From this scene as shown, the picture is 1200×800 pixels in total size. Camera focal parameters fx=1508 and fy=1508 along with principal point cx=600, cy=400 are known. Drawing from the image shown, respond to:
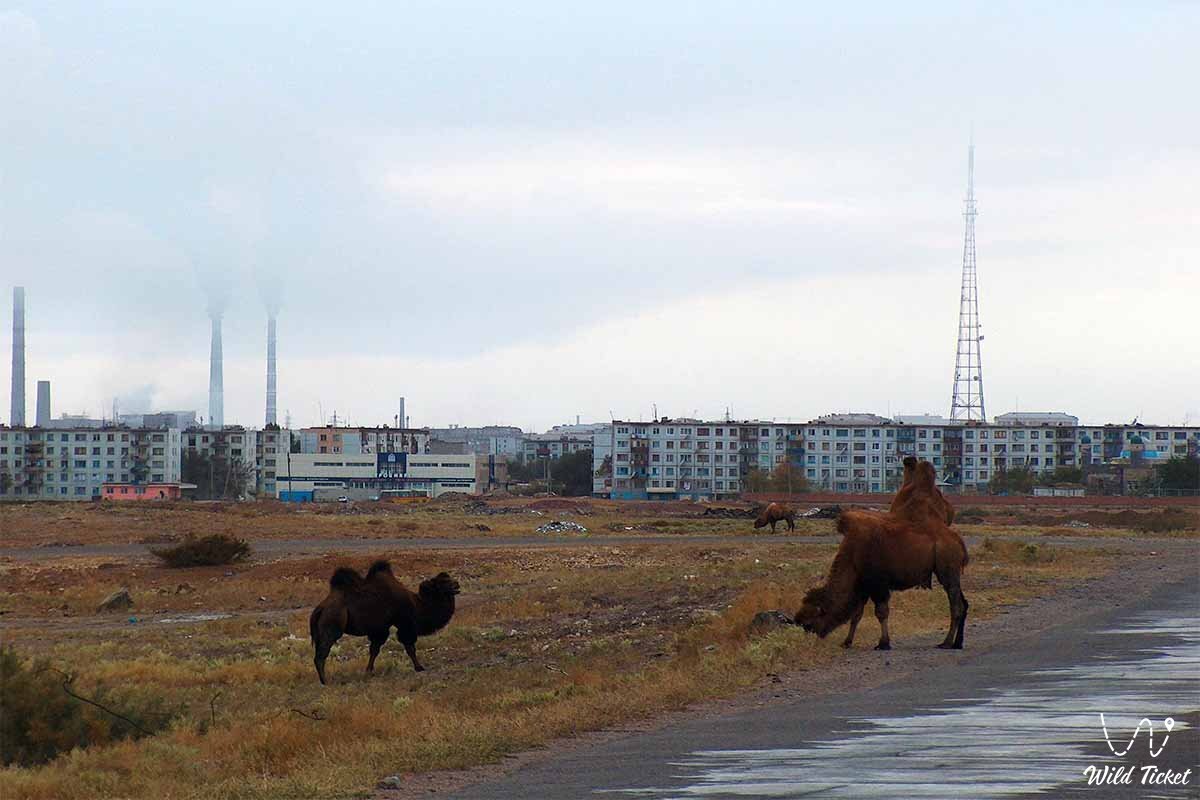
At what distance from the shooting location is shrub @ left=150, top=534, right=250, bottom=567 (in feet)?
164

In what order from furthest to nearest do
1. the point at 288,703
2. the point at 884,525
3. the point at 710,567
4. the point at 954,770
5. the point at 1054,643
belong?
1. the point at 710,567
2. the point at 1054,643
3. the point at 884,525
4. the point at 288,703
5. the point at 954,770

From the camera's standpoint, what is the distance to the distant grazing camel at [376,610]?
21344mm

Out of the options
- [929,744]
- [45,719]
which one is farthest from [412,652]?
[929,744]

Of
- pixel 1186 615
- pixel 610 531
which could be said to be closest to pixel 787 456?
pixel 610 531

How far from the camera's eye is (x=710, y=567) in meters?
45.4

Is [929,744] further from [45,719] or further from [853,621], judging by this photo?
[45,719]

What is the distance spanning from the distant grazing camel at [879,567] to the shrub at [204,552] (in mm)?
33485

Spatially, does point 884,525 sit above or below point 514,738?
above

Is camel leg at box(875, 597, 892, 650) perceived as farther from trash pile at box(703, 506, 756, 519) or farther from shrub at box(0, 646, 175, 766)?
trash pile at box(703, 506, 756, 519)

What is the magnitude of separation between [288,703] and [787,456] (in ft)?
576

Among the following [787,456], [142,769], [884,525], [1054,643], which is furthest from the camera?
[787,456]

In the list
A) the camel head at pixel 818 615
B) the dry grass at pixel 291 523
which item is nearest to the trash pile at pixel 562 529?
the dry grass at pixel 291 523

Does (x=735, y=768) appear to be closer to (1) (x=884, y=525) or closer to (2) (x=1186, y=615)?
(1) (x=884, y=525)

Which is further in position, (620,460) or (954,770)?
(620,460)
